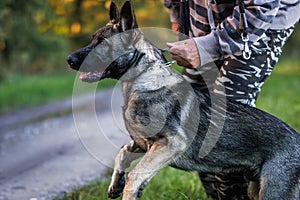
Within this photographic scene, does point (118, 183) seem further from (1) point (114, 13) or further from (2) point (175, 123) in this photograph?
(1) point (114, 13)

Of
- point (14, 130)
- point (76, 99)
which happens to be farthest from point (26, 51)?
point (14, 130)

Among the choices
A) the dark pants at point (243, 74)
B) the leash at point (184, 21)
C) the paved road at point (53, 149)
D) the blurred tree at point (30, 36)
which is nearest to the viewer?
the dark pants at point (243, 74)

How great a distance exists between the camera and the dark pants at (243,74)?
3.98 metres

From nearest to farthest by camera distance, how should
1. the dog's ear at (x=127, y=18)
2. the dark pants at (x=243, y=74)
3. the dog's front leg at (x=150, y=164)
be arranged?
1. the dog's front leg at (x=150, y=164)
2. the dog's ear at (x=127, y=18)
3. the dark pants at (x=243, y=74)

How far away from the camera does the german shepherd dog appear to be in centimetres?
362

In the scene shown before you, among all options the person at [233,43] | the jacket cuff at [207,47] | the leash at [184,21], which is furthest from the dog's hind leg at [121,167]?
the leash at [184,21]

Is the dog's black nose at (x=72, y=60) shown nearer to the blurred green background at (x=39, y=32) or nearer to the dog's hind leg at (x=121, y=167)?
the dog's hind leg at (x=121, y=167)

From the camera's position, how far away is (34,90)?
1459 centimetres

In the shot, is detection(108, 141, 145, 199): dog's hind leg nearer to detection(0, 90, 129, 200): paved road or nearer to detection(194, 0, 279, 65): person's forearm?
detection(0, 90, 129, 200): paved road

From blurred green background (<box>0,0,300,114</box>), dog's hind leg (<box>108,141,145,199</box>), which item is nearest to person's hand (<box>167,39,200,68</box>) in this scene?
dog's hind leg (<box>108,141,145,199</box>)

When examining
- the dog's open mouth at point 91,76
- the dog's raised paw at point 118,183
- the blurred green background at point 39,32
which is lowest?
the blurred green background at point 39,32

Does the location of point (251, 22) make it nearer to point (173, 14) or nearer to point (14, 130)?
point (173, 14)

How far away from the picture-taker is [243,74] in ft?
13.1

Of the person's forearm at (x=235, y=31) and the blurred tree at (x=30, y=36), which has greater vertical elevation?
the person's forearm at (x=235, y=31)
